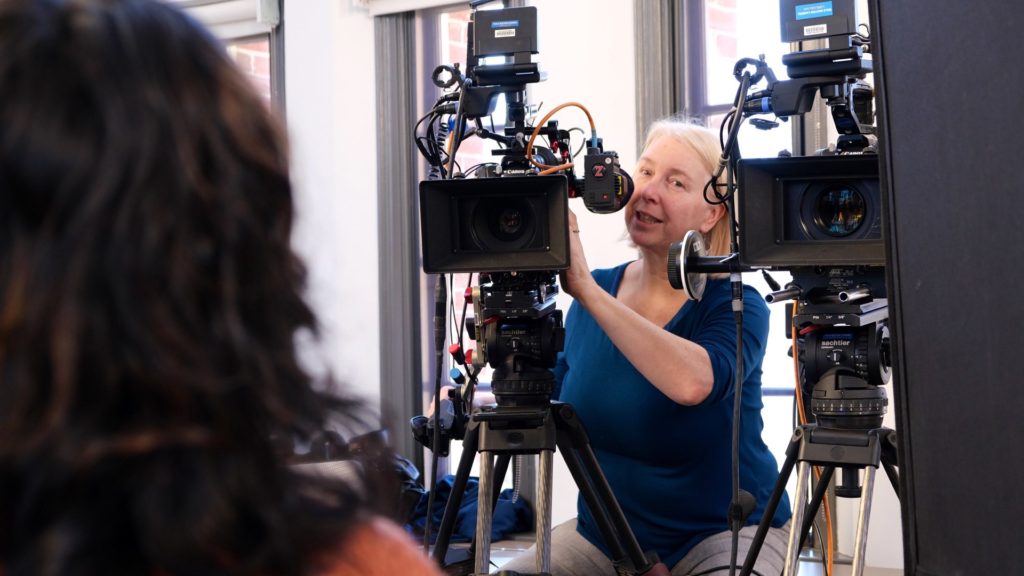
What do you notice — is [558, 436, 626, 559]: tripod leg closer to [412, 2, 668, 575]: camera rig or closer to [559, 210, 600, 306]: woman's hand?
[412, 2, 668, 575]: camera rig

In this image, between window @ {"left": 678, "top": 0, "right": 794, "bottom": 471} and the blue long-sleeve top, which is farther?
window @ {"left": 678, "top": 0, "right": 794, "bottom": 471}

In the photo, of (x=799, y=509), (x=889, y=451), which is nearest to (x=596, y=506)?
(x=799, y=509)

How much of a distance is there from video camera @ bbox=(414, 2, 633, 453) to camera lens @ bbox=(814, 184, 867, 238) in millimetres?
333

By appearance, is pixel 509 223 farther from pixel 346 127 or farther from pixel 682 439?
pixel 346 127

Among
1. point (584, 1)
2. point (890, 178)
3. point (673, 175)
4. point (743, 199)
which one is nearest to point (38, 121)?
point (890, 178)

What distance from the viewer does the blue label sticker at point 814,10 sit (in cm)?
148

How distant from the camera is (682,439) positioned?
186 cm

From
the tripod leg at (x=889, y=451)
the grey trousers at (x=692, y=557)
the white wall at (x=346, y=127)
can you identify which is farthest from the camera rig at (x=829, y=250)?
the white wall at (x=346, y=127)

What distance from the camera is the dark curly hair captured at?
1.42 ft

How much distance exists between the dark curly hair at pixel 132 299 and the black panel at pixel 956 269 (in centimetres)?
57

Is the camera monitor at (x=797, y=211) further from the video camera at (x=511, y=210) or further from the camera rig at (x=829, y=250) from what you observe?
the video camera at (x=511, y=210)

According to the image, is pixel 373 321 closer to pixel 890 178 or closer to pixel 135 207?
pixel 890 178

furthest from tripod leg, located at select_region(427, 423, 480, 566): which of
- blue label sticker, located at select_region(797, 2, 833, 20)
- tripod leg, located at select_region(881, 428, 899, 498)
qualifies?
blue label sticker, located at select_region(797, 2, 833, 20)

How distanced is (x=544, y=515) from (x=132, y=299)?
1.26m
